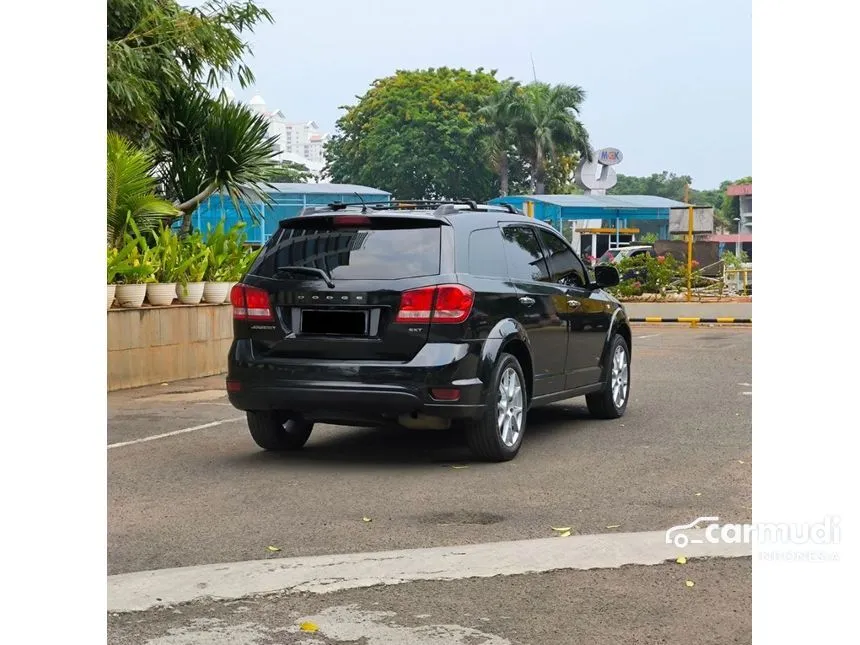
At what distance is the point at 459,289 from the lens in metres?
8.80

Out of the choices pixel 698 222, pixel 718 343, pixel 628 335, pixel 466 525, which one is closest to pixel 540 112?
pixel 698 222

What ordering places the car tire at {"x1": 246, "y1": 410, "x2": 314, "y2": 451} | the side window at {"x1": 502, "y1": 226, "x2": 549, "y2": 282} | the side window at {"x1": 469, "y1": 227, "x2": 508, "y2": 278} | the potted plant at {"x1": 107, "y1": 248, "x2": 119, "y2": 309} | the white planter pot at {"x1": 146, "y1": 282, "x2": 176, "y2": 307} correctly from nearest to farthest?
the side window at {"x1": 469, "y1": 227, "x2": 508, "y2": 278} < the car tire at {"x1": 246, "y1": 410, "x2": 314, "y2": 451} < the side window at {"x1": 502, "y1": 226, "x2": 549, "y2": 282} < the potted plant at {"x1": 107, "y1": 248, "x2": 119, "y2": 309} < the white planter pot at {"x1": 146, "y1": 282, "x2": 176, "y2": 307}

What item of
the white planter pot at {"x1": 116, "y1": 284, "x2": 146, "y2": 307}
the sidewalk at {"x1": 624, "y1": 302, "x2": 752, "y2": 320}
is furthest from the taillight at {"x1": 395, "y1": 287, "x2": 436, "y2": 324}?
the sidewalk at {"x1": 624, "y1": 302, "x2": 752, "y2": 320}

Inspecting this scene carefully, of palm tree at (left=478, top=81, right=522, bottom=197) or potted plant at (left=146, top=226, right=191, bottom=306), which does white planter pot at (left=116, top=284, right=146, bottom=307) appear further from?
palm tree at (left=478, top=81, right=522, bottom=197)

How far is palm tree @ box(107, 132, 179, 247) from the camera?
16.3 metres

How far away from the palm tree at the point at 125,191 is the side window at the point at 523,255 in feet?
23.3

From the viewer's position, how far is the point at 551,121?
243 feet

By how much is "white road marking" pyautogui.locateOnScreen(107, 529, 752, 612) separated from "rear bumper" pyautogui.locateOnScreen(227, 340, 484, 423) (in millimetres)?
2130

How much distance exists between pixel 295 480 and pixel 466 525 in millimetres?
1805

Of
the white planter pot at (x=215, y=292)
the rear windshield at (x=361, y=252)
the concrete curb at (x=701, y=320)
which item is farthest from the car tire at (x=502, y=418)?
the concrete curb at (x=701, y=320)

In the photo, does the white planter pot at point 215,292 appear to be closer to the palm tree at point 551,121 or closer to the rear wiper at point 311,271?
the rear wiper at point 311,271
